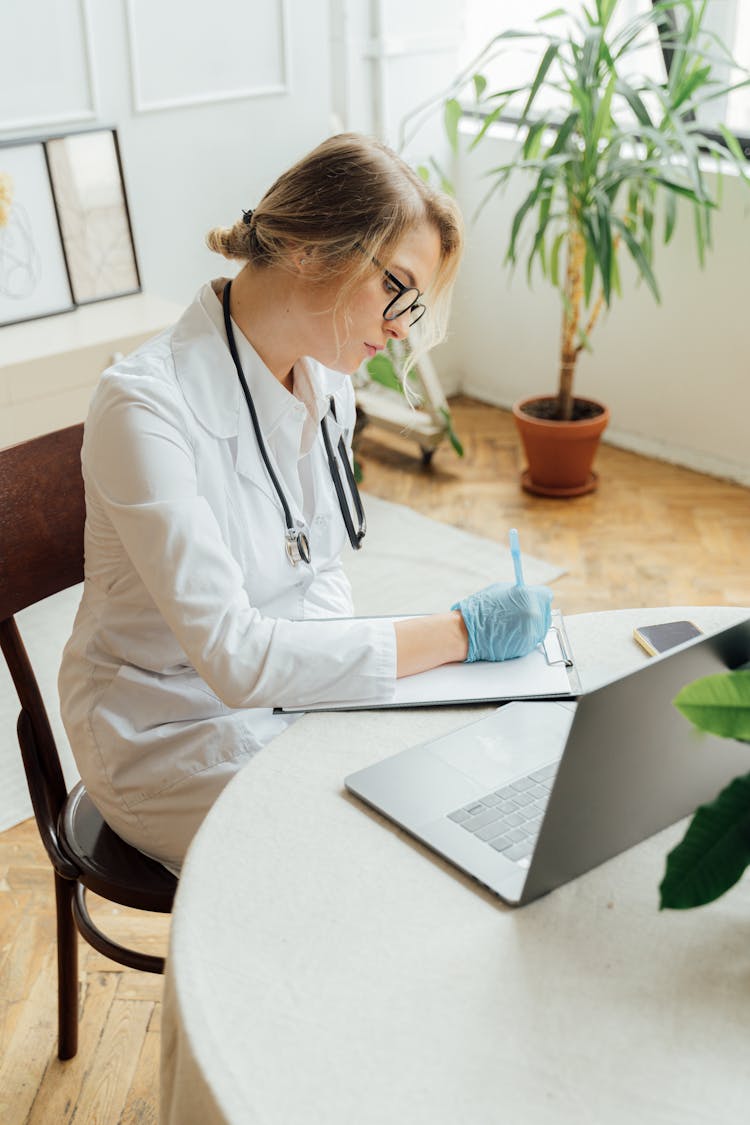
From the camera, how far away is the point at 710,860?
34.5 inches

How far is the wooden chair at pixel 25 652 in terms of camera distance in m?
1.45

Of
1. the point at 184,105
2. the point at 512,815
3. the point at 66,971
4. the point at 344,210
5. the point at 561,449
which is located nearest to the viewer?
the point at 512,815

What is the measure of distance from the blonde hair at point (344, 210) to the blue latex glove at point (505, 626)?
42 cm

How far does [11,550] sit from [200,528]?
0.32 meters

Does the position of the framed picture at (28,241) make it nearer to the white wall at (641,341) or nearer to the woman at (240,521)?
the white wall at (641,341)

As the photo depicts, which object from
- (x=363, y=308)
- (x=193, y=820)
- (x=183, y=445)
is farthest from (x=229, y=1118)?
(x=363, y=308)

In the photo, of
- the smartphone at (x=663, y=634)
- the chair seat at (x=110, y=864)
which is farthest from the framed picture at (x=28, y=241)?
the smartphone at (x=663, y=634)

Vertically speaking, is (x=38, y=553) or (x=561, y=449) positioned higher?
(x=38, y=553)

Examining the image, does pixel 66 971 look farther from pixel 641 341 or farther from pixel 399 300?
pixel 641 341

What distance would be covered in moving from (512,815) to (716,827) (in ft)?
0.81

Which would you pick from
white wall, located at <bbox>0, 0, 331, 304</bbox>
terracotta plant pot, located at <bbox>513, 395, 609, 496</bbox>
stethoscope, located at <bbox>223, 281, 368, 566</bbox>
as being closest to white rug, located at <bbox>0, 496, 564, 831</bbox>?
terracotta plant pot, located at <bbox>513, 395, 609, 496</bbox>

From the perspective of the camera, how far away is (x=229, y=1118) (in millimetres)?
786

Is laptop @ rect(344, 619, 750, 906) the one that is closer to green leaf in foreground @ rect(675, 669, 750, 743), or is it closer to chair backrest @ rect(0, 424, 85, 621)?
green leaf in foreground @ rect(675, 669, 750, 743)

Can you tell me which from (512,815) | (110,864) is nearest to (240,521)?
(110,864)
